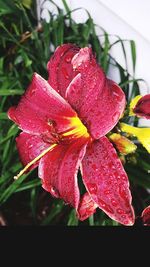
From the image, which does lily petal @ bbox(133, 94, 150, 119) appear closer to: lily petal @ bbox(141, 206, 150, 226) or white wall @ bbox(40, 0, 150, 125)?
lily petal @ bbox(141, 206, 150, 226)

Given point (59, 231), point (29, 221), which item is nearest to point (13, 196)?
point (29, 221)

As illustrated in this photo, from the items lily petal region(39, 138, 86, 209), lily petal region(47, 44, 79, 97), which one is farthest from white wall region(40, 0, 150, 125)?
lily petal region(39, 138, 86, 209)

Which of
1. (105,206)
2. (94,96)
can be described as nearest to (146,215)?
(105,206)

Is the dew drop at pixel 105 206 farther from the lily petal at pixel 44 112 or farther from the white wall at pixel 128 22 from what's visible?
the white wall at pixel 128 22

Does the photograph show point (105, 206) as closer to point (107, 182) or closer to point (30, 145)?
point (107, 182)

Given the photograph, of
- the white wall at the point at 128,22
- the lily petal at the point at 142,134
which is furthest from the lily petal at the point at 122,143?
the white wall at the point at 128,22

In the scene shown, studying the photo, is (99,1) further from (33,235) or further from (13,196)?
(33,235)

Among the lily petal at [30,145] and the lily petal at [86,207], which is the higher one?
the lily petal at [30,145]
